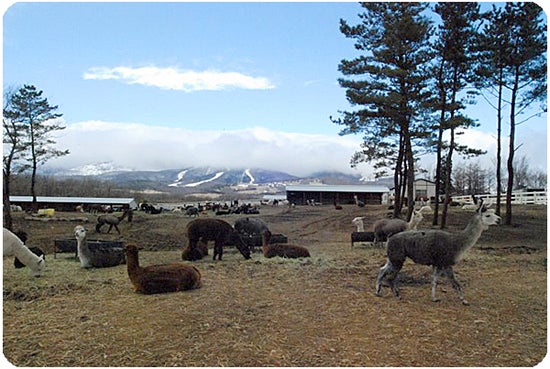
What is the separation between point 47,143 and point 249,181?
13.4 feet

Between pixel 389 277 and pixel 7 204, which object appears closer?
pixel 389 277

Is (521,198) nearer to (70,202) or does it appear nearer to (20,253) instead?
(70,202)

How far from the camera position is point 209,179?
29.2ft

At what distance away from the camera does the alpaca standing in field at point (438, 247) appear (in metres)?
5.29

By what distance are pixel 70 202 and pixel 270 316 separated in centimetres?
522

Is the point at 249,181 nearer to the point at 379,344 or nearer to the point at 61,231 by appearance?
the point at 61,231

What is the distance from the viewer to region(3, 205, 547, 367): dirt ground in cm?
388

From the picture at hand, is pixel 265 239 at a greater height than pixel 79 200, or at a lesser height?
lesser

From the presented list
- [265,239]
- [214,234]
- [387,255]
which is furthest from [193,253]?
[387,255]

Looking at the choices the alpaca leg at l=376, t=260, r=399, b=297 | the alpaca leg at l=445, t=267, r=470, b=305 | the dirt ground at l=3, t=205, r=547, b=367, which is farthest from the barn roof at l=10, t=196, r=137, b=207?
the alpaca leg at l=445, t=267, r=470, b=305

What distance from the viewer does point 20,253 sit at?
5875mm

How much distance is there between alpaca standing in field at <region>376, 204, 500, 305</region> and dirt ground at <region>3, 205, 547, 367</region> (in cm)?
36

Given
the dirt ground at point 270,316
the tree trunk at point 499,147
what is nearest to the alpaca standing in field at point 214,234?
the dirt ground at point 270,316

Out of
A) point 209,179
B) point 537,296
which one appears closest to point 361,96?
point 209,179
